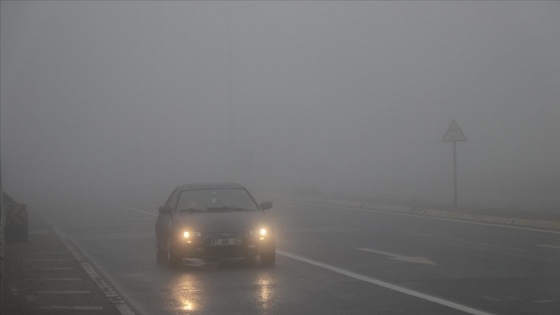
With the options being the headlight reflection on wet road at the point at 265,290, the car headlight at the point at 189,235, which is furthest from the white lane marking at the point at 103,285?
the headlight reflection on wet road at the point at 265,290

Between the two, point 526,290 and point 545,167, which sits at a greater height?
point 545,167

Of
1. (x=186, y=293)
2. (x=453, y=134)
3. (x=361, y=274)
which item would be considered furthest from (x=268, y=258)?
(x=453, y=134)

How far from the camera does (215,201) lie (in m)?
16.2

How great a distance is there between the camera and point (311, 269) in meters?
15.0

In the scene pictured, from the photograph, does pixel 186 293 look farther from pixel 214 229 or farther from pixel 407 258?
pixel 407 258

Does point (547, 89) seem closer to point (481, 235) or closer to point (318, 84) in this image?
point (318, 84)

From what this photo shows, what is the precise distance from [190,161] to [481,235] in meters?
82.6

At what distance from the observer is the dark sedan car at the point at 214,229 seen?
48.8 feet

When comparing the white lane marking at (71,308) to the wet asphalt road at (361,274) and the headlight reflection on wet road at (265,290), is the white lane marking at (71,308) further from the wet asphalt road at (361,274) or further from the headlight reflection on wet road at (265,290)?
the headlight reflection on wet road at (265,290)

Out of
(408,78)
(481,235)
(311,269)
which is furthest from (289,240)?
(408,78)

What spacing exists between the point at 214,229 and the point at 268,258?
1091mm

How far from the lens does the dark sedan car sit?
1487 cm

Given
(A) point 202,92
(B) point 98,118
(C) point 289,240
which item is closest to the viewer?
(C) point 289,240

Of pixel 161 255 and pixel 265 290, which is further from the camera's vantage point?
pixel 161 255
